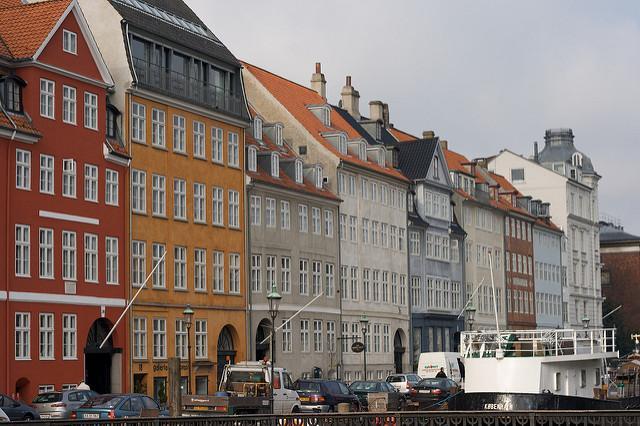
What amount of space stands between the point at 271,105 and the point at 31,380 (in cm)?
2785

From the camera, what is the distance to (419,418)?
26984 millimetres

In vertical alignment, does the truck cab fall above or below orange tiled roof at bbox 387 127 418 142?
below

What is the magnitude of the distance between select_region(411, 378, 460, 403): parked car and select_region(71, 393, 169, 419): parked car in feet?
39.8

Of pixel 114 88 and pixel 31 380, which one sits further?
pixel 114 88

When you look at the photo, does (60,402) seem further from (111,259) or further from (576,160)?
(576,160)

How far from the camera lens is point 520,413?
83.7 ft

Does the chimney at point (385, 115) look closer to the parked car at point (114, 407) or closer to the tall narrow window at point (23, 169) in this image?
the tall narrow window at point (23, 169)

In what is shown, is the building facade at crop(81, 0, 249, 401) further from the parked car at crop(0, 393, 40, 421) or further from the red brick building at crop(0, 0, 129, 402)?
the parked car at crop(0, 393, 40, 421)

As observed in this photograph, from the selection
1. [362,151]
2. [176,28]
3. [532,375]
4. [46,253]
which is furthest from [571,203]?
[532,375]

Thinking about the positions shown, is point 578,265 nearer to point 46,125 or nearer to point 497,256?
point 497,256

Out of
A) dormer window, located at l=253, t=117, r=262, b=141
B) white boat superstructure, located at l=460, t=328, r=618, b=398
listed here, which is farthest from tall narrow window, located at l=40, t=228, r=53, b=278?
dormer window, located at l=253, t=117, r=262, b=141

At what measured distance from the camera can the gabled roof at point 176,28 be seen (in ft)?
175

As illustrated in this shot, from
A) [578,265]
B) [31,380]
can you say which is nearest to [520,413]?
[31,380]

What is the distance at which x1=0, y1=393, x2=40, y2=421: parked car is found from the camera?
3878cm
